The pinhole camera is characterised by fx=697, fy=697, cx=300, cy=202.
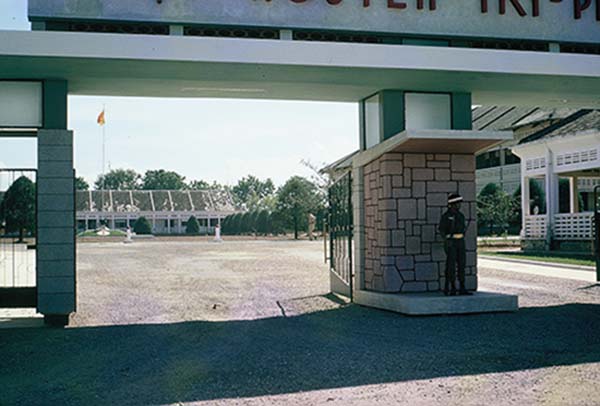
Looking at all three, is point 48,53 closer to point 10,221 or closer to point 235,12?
point 235,12

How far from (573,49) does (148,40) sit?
7394 mm

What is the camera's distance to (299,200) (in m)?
49.2

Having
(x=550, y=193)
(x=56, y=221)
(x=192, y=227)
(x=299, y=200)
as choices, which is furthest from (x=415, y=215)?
(x=192, y=227)

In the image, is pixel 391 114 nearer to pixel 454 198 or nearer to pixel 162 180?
pixel 454 198

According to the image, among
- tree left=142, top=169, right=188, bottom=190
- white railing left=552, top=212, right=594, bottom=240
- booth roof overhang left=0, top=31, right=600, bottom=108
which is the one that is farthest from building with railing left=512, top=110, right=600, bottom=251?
tree left=142, top=169, right=188, bottom=190

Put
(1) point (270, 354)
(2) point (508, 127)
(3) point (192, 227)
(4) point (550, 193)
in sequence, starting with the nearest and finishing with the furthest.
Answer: (1) point (270, 354)
(4) point (550, 193)
(2) point (508, 127)
(3) point (192, 227)

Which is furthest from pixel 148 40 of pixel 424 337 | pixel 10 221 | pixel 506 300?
pixel 506 300

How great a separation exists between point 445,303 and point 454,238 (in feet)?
3.48

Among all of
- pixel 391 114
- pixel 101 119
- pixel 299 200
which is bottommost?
pixel 299 200

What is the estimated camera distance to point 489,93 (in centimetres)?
1281

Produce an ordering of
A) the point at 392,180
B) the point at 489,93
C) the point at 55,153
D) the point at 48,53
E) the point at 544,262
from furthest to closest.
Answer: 1. the point at 544,262
2. the point at 489,93
3. the point at 392,180
4. the point at 55,153
5. the point at 48,53

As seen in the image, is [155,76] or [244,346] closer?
[244,346]

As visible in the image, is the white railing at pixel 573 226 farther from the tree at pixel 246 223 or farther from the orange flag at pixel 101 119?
the orange flag at pixel 101 119

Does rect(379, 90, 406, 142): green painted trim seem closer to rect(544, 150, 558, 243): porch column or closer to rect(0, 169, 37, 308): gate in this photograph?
rect(0, 169, 37, 308): gate
